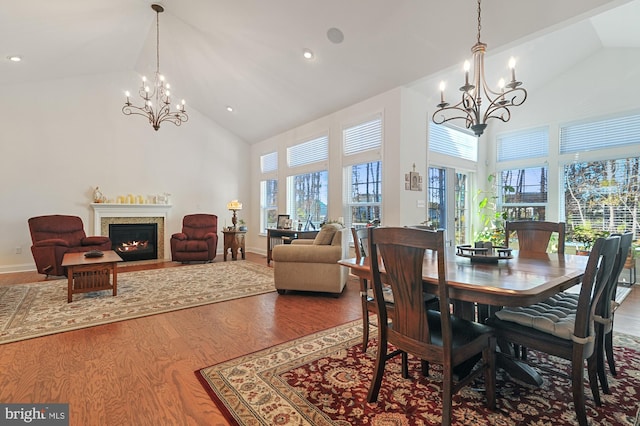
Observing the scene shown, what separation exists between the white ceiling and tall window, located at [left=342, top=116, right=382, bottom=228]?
0.56 meters

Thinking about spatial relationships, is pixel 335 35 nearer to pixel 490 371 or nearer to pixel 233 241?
pixel 490 371

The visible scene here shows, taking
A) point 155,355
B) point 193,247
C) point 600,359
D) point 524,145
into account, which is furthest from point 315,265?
point 524,145

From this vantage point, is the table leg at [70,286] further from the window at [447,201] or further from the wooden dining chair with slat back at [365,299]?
the window at [447,201]

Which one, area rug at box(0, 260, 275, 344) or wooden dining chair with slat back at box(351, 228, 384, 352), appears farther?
area rug at box(0, 260, 275, 344)

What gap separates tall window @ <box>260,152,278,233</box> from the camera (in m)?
7.72

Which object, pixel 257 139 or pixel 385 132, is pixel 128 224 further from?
pixel 385 132

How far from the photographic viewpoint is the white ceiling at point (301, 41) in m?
3.33

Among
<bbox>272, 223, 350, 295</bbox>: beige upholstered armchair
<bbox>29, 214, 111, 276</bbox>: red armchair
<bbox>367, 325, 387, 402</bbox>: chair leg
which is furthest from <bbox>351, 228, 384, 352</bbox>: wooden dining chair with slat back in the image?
<bbox>29, 214, 111, 276</bbox>: red armchair

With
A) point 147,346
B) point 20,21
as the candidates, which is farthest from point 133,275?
point 20,21

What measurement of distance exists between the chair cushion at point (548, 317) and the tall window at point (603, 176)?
4265 mm

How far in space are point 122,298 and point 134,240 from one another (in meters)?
3.48

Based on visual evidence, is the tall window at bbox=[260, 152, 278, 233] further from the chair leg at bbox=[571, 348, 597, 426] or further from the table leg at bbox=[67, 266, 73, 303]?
the chair leg at bbox=[571, 348, 597, 426]

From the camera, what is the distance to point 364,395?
6.07 ft

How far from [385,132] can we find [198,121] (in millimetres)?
5058
